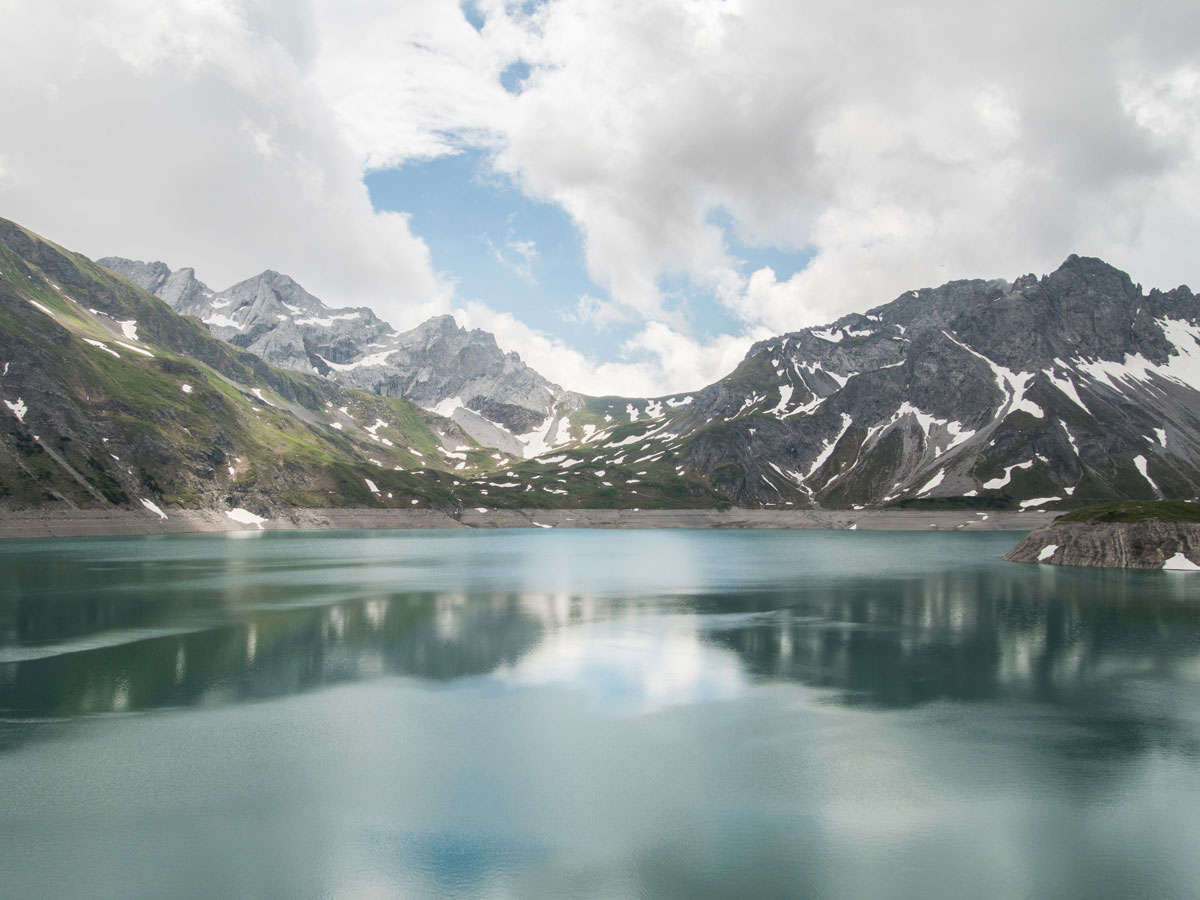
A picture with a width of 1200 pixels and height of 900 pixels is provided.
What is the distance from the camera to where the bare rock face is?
9825 cm

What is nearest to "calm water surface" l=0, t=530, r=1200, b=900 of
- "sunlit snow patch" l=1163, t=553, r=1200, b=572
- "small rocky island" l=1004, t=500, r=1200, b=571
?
"sunlit snow patch" l=1163, t=553, r=1200, b=572

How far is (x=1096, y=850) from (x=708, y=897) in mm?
11908

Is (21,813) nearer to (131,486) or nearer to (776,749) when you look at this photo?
(776,749)

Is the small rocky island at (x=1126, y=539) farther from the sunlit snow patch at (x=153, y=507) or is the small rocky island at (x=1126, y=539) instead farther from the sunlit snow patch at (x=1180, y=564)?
the sunlit snow patch at (x=153, y=507)

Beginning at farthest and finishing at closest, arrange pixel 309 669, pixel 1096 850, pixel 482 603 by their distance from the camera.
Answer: pixel 482 603
pixel 309 669
pixel 1096 850

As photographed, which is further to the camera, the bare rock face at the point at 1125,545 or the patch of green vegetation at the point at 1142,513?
the patch of green vegetation at the point at 1142,513

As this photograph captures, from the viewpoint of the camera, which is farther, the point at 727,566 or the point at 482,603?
the point at 727,566

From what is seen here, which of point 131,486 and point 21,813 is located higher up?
point 131,486

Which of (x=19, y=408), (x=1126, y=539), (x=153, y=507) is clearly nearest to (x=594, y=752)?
(x=1126, y=539)

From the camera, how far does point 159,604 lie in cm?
6372

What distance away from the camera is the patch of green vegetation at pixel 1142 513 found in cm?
10194

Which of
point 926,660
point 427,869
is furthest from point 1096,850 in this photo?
point 926,660

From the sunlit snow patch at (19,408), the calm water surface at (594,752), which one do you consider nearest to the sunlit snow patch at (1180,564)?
the calm water surface at (594,752)

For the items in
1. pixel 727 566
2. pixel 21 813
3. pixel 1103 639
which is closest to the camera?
pixel 21 813
